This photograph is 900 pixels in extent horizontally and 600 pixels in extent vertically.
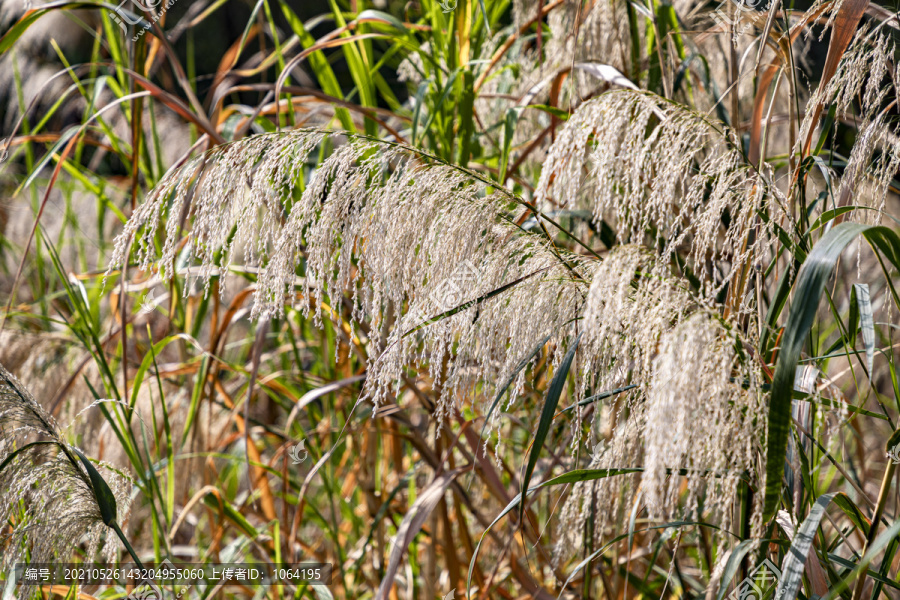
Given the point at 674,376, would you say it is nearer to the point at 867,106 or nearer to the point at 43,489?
the point at 867,106

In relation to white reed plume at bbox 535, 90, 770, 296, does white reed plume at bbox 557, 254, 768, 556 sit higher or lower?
lower

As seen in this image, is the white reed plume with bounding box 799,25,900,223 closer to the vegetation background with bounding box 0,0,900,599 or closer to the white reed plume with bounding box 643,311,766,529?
the vegetation background with bounding box 0,0,900,599

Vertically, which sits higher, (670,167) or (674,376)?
(670,167)

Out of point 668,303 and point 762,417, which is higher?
point 668,303

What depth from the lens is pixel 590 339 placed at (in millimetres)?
697

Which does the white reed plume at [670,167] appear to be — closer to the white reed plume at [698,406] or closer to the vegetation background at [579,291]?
the vegetation background at [579,291]

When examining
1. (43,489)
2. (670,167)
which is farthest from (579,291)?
(43,489)

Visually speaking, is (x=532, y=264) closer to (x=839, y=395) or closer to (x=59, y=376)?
(x=839, y=395)

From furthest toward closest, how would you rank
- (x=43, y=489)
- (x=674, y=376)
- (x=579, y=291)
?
(x=43, y=489) < (x=579, y=291) < (x=674, y=376)

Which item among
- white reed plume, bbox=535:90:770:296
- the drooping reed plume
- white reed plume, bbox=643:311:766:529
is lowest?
the drooping reed plume

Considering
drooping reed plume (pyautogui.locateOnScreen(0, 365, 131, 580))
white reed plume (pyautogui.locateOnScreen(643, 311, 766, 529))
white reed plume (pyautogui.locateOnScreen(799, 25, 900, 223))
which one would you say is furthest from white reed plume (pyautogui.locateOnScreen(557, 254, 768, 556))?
drooping reed plume (pyautogui.locateOnScreen(0, 365, 131, 580))

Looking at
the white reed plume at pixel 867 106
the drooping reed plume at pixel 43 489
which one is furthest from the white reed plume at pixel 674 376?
the drooping reed plume at pixel 43 489

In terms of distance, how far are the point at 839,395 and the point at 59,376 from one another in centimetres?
181

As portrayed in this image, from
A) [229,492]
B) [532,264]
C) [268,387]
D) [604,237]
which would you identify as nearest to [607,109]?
[532,264]
